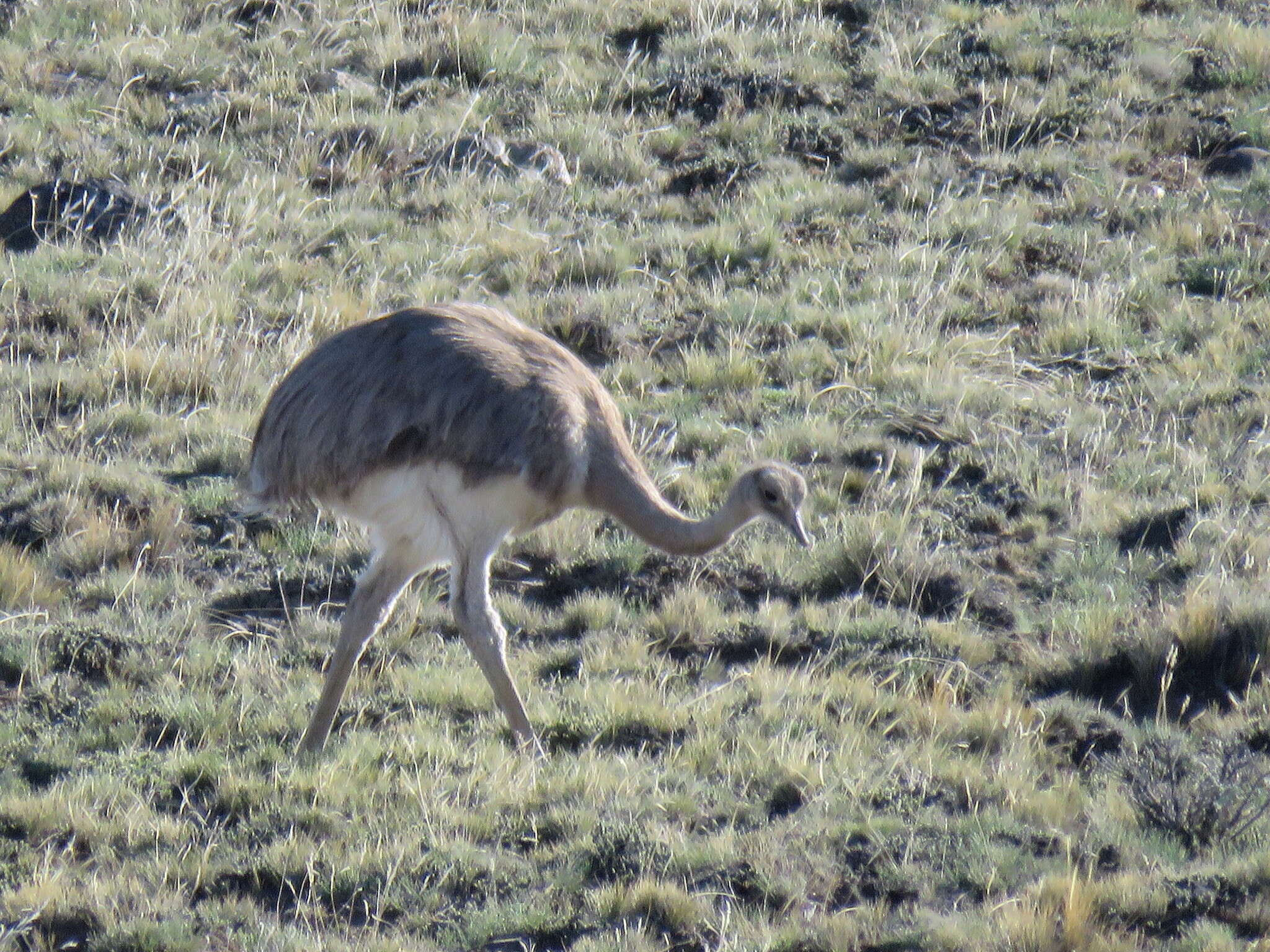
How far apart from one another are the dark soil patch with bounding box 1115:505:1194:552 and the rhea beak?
2308 millimetres

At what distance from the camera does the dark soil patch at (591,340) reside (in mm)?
9797

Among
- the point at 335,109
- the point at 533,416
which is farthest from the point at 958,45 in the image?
the point at 533,416

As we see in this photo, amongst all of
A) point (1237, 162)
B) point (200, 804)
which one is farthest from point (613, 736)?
point (1237, 162)

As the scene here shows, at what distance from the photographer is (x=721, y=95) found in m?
13.0

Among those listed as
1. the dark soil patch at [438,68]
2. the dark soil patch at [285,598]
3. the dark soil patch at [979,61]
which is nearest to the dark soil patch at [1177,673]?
the dark soil patch at [285,598]

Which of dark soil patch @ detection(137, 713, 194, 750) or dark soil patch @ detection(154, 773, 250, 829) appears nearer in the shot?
dark soil patch @ detection(154, 773, 250, 829)

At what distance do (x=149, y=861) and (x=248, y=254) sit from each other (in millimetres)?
5780

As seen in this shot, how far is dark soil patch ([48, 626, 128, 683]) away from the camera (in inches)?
266

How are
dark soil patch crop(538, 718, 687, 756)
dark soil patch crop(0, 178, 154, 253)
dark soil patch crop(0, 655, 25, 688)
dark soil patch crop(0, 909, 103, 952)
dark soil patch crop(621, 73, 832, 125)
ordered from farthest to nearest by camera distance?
dark soil patch crop(621, 73, 832, 125) → dark soil patch crop(0, 178, 154, 253) → dark soil patch crop(0, 655, 25, 688) → dark soil patch crop(538, 718, 687, 756) → dark soil patch crop(0, 909, 103, 952)

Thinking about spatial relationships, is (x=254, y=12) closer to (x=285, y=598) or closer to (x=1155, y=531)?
(x=285, y=598)

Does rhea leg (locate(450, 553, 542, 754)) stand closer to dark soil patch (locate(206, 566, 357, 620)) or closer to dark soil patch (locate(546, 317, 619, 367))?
dark soil patch (locate(206, 566, 357, 620))

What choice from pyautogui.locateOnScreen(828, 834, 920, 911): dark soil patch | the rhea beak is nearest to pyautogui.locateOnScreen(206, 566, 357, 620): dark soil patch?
the rhea beak

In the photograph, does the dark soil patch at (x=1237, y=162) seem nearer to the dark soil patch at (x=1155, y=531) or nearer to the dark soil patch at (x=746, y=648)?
the dark soil patch at (x=1155, y=531)

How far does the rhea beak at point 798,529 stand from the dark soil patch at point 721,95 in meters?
7.06
